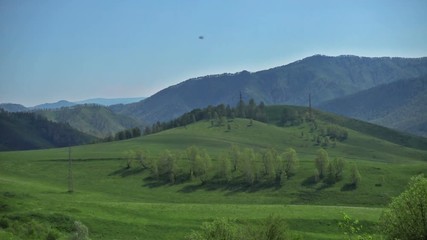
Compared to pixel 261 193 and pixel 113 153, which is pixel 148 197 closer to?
pixel 261 193

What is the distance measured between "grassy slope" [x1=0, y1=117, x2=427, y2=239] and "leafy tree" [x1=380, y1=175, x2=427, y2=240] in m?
9.29

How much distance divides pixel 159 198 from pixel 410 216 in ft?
320

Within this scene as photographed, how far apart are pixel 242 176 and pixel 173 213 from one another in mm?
69977

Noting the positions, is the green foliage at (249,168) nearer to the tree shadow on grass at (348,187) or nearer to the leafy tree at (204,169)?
the leafy tree at (204,169)

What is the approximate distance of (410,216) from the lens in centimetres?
3544

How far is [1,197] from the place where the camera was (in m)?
86.8

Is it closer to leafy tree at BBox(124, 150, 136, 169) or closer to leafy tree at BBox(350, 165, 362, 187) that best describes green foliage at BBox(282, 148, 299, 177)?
leafy tree at BBox(350, 165, 362, 187)

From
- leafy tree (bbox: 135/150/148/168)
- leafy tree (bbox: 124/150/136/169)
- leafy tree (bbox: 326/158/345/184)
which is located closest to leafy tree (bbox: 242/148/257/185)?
leafy tree (bbox: 326/158/345/184)

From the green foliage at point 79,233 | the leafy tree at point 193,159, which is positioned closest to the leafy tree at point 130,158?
the leafy tree at point 193,159

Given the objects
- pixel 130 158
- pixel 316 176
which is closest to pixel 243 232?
pixel 316 176

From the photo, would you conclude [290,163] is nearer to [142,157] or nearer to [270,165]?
[270,165]

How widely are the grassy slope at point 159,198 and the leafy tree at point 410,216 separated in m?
9.29

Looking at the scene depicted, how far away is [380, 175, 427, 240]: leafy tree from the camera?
114ft

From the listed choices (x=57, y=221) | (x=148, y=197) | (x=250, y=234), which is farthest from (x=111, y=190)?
(x=250, y=234)
